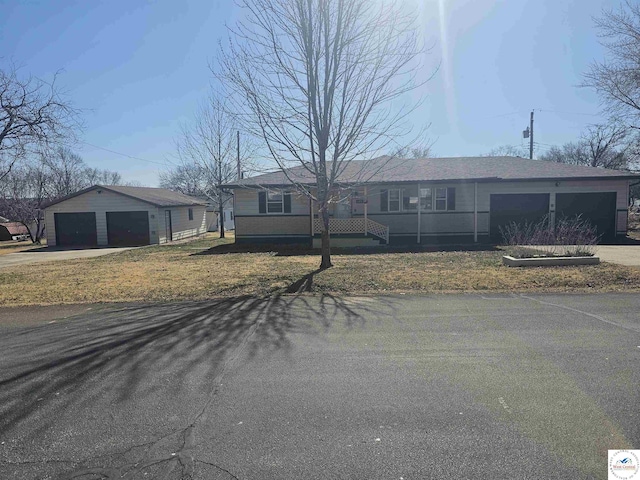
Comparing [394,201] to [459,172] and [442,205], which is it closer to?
[442,205]

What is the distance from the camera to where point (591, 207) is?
1970 centimetres

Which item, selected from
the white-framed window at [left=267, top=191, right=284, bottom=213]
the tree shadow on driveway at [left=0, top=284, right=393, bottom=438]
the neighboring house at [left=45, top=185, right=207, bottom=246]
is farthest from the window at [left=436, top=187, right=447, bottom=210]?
the neighboring house at [left=45, top=185, right=207, bottom=246]

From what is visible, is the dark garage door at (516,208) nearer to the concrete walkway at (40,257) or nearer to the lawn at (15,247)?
the concrete walkway at (40,257)

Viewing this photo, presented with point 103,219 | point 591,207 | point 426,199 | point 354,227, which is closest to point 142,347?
point 354,227

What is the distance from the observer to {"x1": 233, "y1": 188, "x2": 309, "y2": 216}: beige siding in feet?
66.9

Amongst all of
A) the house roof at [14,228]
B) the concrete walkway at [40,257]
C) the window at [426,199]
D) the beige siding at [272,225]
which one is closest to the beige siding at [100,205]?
the concrete walkway at [40,257]

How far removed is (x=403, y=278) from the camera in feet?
31.5

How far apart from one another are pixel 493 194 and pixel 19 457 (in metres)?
20.5

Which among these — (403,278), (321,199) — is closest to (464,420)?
(403,278)

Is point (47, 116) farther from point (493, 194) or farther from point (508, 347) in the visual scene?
point (493, 194)

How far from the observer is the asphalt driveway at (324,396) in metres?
2.75

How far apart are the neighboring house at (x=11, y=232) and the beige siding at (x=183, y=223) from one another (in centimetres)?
1592

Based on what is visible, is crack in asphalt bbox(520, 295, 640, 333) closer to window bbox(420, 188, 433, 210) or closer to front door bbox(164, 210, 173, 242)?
window bbox(420, 188, 433, 210)

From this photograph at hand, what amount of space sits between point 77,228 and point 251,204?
494 inches
